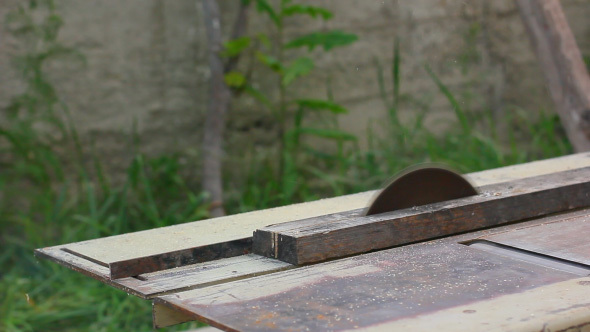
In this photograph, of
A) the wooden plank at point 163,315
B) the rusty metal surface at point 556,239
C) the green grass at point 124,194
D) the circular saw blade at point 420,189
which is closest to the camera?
the wooden plank at point 163,315

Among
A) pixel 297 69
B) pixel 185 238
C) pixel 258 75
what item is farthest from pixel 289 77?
pixel 185 238

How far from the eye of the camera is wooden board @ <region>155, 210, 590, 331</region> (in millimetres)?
1117

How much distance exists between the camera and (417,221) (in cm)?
155

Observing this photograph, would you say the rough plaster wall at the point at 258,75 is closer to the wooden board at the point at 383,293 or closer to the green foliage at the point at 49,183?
the green foliage at the point at 49,183

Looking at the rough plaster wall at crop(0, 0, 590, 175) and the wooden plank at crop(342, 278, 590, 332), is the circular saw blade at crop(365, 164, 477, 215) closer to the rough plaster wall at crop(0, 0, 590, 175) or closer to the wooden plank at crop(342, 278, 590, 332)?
the wooden plank at crop(342, 278, 590, 332)

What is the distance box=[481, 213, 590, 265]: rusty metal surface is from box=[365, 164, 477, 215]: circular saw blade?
16 centimetres

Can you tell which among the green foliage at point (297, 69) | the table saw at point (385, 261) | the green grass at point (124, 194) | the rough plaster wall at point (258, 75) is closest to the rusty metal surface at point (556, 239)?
the table saw at point (385, 261)

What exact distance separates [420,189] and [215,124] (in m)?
2.16

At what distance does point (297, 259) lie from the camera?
1411 mm

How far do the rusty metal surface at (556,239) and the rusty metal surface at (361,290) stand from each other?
0.29 ft

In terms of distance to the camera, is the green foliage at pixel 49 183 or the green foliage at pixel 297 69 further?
the green foliage at pixel 297 69

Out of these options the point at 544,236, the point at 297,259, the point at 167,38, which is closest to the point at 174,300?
the point at 297,259

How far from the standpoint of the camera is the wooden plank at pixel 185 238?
145cm

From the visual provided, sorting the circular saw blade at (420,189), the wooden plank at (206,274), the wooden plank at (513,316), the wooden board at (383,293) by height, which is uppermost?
the circular saw blade at (420,189)
